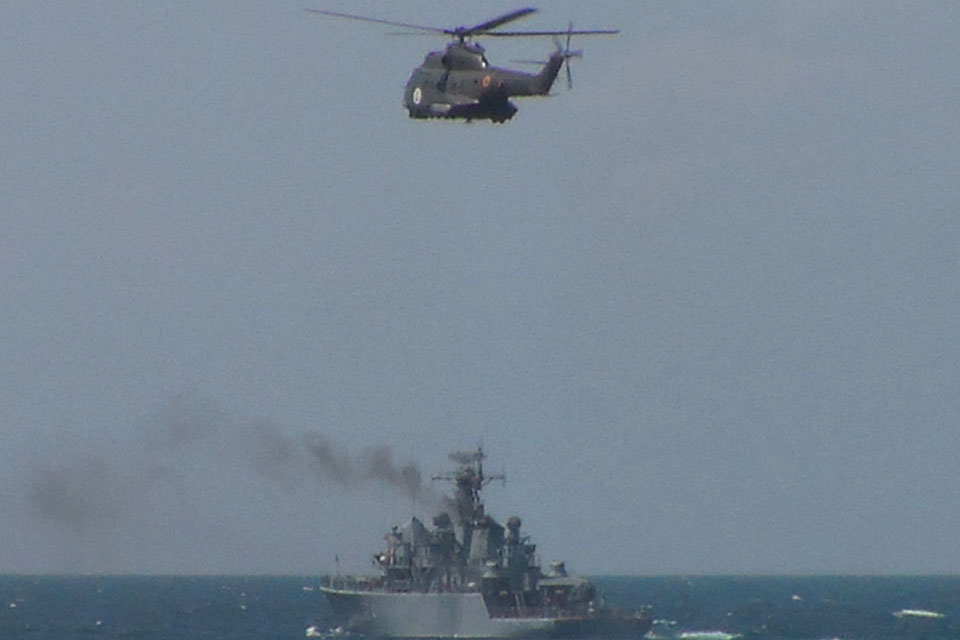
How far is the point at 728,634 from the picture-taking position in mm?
104938

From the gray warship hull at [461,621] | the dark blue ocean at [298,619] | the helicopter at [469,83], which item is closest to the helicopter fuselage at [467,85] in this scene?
the helicopter at [469,83]

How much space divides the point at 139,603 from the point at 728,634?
7341 centimetres

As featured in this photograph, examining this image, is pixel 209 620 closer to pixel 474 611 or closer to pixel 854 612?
pixel 474 611

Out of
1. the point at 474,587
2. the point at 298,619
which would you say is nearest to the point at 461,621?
the point at 474,587

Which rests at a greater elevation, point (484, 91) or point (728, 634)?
point (484, 91)

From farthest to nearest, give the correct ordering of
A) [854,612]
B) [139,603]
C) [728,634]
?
1. [139,603]
2. [854,612]
3. [728,634]

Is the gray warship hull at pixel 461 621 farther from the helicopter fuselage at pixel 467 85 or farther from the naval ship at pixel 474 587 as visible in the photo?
the helicopter fuselage at pixel 467 85

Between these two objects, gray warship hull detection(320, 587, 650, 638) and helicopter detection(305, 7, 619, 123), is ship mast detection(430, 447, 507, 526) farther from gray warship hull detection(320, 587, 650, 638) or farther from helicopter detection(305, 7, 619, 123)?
helicopter detection(305, 7, 619, 123)

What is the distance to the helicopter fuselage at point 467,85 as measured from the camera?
44.2m

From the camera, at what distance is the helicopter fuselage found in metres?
44.2

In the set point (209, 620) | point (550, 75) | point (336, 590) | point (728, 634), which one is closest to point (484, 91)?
point (550, 75)

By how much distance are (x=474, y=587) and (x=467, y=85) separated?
1792 inches

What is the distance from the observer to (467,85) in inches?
1766

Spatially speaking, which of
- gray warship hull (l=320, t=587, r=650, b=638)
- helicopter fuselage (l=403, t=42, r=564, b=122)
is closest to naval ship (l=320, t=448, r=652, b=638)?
gray warship hull (l=320, t=587, r=650, b=638)
